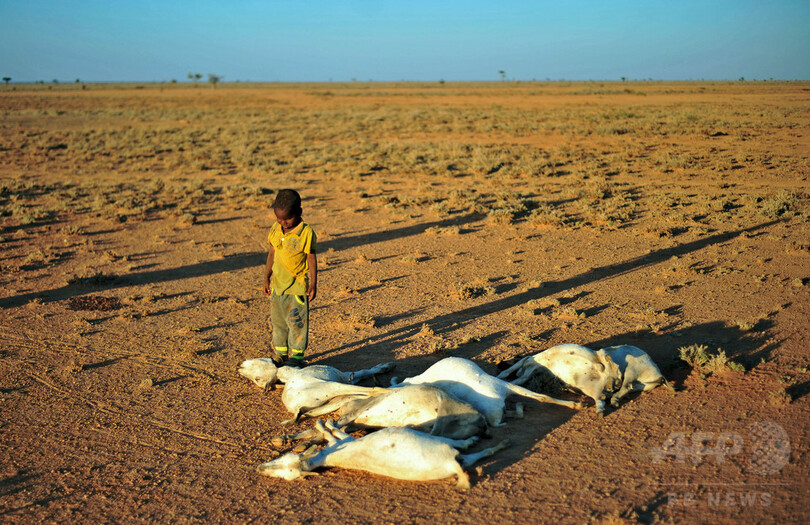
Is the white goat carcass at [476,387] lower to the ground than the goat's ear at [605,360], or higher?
lower

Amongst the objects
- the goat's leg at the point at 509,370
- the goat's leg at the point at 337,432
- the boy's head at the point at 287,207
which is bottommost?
the goat's leg at the point at 337,432

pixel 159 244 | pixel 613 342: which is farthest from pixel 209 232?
pixel 613 342

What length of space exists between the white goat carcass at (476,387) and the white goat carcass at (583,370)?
22 centimetres

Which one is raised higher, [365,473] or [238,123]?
[238,123]

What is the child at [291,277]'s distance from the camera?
196 inches

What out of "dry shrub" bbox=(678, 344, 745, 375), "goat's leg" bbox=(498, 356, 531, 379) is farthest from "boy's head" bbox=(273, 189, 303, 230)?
"dry shrub" bbox=(678, 344, 745, 375)

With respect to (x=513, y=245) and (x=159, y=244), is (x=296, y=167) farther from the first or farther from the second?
(x=513, y=245)

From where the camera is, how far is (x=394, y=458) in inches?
138

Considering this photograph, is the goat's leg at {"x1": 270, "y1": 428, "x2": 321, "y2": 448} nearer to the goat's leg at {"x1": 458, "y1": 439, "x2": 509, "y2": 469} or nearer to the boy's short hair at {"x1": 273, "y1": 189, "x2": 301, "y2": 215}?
the goat's leg at {"x1": 458, "y1": 439, "x2": 509, "y2": 469}

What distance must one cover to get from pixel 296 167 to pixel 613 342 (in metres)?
16.0

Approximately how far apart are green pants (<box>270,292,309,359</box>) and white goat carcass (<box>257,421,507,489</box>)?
155cm

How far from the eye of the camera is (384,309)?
23.5 ft

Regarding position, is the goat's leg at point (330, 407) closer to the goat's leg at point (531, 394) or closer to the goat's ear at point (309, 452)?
the goat's ear at point (309, 452)

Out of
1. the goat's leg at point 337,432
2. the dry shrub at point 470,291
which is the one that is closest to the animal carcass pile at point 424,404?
the goat's leg at point 337,432
